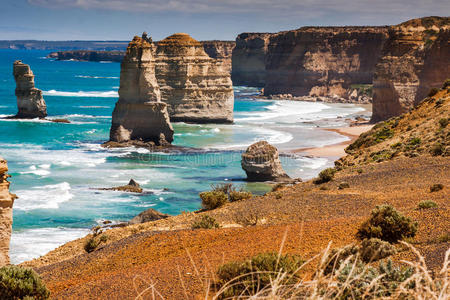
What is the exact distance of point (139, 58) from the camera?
157ft

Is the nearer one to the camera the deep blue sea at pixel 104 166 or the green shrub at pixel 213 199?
the green shrub at pixel 213 199

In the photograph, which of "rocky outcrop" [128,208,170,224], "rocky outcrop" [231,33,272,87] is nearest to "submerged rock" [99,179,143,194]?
"rocky outcrop" [128,208,170,224]

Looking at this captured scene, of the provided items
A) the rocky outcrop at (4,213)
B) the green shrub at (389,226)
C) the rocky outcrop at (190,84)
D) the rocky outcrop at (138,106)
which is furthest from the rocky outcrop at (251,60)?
the green shrub at (389,226)

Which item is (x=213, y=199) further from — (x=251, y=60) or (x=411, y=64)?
(x=251, y=60)

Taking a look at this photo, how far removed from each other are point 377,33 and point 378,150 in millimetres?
92475

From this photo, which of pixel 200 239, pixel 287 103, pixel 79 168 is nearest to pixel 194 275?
pixel 200 239

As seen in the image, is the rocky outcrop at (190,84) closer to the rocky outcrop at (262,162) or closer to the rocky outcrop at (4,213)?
the rocky outcrop at (262,162)

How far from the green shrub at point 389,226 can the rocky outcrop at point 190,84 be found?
55.0 m

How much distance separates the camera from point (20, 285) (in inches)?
361

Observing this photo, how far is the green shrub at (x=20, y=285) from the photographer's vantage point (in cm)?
920

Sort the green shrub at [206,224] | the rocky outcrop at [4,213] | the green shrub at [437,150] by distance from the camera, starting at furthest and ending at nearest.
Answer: the green shrub at [437,150] → the green shrub at [206,224] → the rocky outcrop at [4,213]

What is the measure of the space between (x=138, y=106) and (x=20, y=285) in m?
39.3

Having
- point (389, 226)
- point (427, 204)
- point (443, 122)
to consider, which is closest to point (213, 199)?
point (427, 204)

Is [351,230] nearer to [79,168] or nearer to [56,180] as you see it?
[56,180]
